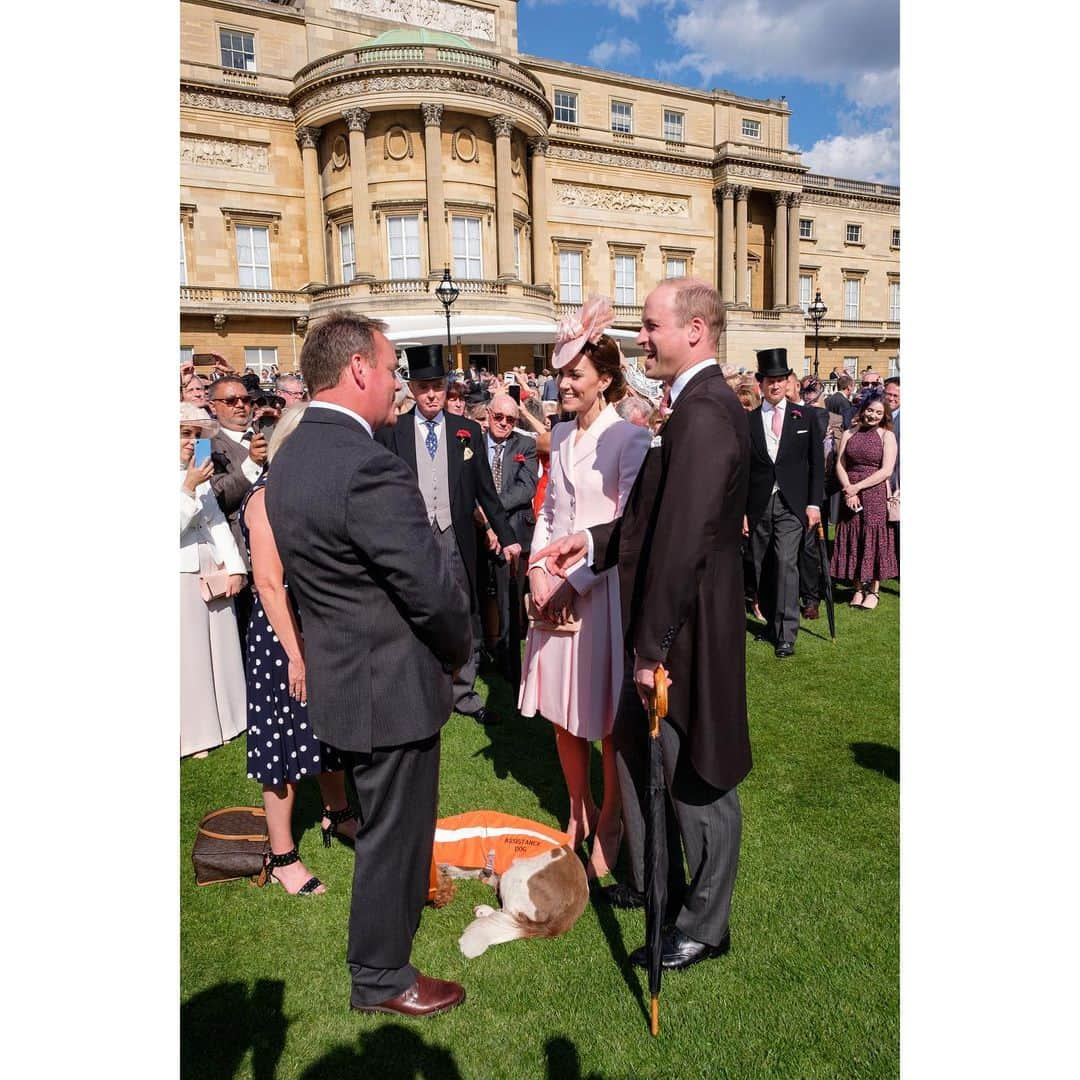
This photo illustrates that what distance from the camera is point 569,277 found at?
35.8 metres

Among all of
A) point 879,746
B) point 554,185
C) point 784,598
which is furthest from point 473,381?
point 554,185

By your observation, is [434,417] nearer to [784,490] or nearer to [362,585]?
[362,585]

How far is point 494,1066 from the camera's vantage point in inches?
105

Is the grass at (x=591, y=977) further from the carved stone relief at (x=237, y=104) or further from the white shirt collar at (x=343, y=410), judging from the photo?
the carved stone relief at (x=237, y=104)

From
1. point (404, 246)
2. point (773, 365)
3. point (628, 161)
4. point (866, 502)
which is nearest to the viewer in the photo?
point (773, 365)

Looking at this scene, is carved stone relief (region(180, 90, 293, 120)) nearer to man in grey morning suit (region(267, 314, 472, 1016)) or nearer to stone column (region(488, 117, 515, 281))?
stone column (region(488, 117, 515, 281))

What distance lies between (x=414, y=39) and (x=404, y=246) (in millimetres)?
8066

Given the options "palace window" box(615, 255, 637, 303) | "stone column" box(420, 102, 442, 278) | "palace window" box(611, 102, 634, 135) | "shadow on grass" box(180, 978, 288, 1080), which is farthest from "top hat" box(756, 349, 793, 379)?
"palace window" box(611, 102, 634, 135)

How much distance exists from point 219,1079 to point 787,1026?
6.73 ft

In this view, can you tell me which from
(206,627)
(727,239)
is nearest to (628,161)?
(727,239)

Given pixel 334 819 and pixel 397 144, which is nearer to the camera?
pixel 334 819

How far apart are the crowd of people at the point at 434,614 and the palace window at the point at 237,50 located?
3318cm

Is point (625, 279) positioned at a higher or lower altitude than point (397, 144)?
lower

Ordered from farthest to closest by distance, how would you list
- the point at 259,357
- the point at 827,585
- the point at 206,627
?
the point at 259,357
the point at 827,585
the point at 206,627
